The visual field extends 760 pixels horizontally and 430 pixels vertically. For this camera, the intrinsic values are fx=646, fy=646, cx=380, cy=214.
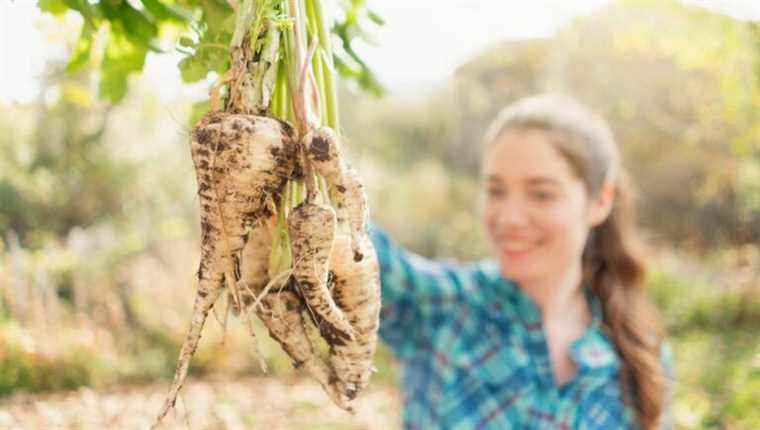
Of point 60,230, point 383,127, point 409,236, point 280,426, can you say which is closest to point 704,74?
point 409,236

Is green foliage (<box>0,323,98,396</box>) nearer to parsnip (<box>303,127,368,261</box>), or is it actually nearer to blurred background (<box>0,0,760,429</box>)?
blurred background (<box>0,0,760,429</box>)

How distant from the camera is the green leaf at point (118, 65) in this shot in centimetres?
107

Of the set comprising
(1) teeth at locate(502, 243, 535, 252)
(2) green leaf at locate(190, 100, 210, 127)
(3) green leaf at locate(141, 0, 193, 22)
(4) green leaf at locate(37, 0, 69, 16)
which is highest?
(3) green leaf at locate(141, 0, 193, 22)

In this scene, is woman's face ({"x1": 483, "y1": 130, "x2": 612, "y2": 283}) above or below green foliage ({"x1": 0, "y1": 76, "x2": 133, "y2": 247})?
above

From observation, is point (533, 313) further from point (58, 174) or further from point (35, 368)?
point (58, 174)

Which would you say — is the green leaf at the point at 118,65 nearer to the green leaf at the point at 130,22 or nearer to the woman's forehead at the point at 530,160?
the green leaf at the point at 130,22

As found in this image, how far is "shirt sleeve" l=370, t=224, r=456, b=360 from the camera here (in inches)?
66.2

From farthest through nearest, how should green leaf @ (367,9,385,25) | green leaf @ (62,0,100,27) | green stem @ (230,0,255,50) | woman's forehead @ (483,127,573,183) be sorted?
1. woman's forehead @ (483,127,573,183)
2. green leaf @ (367,9,385,25)
3. green leaf @ (62,0,100,27)
4. green stem @ (230,0,255,50)

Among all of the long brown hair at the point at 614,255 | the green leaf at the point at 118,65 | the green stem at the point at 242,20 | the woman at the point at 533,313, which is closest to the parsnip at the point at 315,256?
the green stem at the point at 242,20

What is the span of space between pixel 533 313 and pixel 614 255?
1.27 ft

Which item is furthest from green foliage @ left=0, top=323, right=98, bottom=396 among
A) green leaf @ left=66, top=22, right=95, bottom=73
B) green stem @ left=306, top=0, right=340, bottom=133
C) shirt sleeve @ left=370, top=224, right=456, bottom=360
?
green stem @ left=306, top=0, right=340, bottom=133

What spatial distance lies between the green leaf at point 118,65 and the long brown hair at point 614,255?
993mm

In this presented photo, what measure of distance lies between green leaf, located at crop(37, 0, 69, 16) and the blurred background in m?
0.18

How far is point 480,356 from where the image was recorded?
173 centimetres
